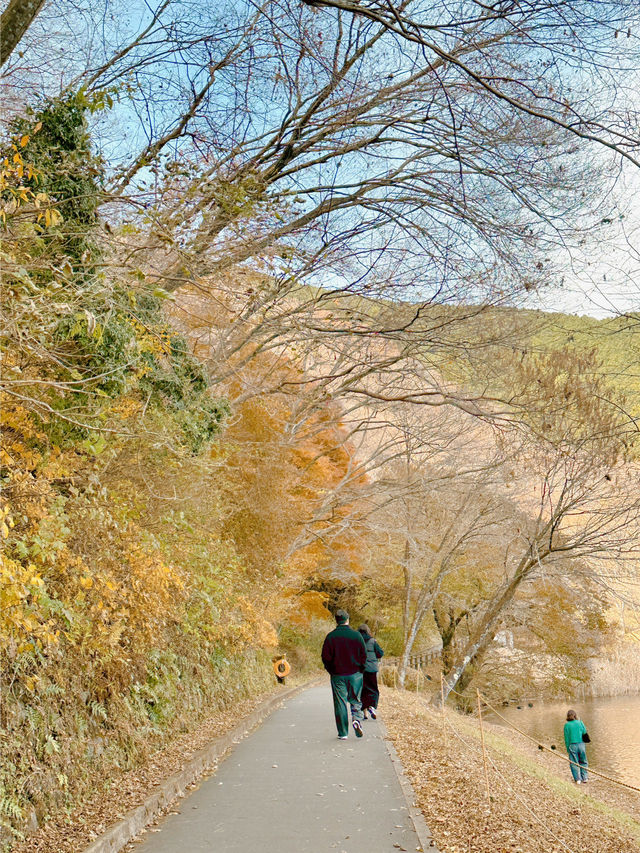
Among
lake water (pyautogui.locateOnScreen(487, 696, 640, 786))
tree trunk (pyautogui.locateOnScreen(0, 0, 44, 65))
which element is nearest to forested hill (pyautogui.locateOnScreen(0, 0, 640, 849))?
tree trunk (pyautogui.locateOnScreen(0, 0, 44, 65))

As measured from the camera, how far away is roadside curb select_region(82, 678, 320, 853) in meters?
5.89

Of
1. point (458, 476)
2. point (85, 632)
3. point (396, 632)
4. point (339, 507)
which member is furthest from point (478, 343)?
point (396, 632)

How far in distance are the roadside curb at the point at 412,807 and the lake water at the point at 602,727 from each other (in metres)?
11.9

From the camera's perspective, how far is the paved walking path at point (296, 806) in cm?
623

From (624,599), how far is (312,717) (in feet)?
23.2

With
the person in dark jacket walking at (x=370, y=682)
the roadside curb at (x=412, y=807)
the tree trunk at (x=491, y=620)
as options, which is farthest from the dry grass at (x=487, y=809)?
the tree trunk at (x=491, y=620)

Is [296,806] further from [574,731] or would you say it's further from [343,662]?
[574,731]

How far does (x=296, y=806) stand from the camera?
7531 millimetres

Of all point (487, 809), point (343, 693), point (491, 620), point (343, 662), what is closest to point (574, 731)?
point (491, 620)

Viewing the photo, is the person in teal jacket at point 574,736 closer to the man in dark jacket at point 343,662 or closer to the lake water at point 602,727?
the lake water at point 602,727

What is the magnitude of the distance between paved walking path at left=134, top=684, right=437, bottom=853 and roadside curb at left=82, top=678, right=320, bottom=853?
0.14 metres

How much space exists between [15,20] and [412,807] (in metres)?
8.23

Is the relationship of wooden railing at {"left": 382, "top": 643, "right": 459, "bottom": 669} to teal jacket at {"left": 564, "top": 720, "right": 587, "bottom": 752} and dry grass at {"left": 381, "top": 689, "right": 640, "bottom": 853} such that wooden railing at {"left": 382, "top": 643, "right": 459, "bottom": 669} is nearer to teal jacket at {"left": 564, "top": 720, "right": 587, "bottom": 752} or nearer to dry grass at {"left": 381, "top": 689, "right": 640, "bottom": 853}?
teal jacket at {"left": 564, "top": 720, "right": 587, "bottom": 752}

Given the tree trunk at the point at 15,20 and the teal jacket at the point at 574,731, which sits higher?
the tree trunk at the point at 15,20
